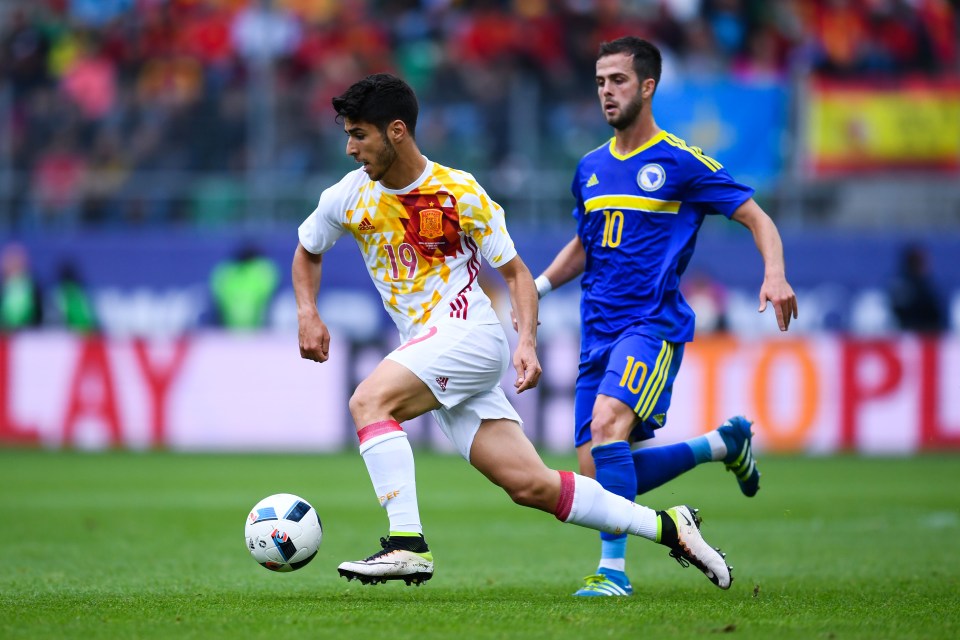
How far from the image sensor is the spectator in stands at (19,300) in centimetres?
1800

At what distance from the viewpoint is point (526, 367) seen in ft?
19.3

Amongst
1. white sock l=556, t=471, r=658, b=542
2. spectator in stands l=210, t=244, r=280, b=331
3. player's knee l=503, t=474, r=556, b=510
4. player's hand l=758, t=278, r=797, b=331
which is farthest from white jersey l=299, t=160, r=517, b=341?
spectator in stands l=210, t=244, r=280, b=331

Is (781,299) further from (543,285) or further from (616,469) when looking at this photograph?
(543,285)

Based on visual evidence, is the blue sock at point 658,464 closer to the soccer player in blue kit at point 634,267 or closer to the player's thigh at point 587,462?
the soccer player in blue kit at point 634,267

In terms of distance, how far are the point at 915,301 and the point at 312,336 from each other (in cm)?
1244

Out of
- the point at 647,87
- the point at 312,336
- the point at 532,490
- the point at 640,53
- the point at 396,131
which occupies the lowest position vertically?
the point at 532,490

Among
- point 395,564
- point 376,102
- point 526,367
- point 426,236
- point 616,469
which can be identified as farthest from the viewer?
point 616,469

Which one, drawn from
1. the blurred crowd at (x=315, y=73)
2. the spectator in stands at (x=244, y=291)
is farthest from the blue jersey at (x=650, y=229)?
the spectator in stands at (x=244, y=291)

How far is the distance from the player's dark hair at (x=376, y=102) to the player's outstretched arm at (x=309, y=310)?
2.18 feet

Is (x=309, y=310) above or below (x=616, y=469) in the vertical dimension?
above

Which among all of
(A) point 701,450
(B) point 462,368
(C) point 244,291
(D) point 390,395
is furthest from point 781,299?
(C) point 244,291

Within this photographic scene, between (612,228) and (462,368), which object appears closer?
(462,368)

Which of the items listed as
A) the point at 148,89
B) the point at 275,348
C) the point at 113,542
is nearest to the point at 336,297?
the point at 275,348

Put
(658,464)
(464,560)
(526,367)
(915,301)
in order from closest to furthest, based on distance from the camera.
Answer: (526,367), (658,464), (464,560), (915,301)
